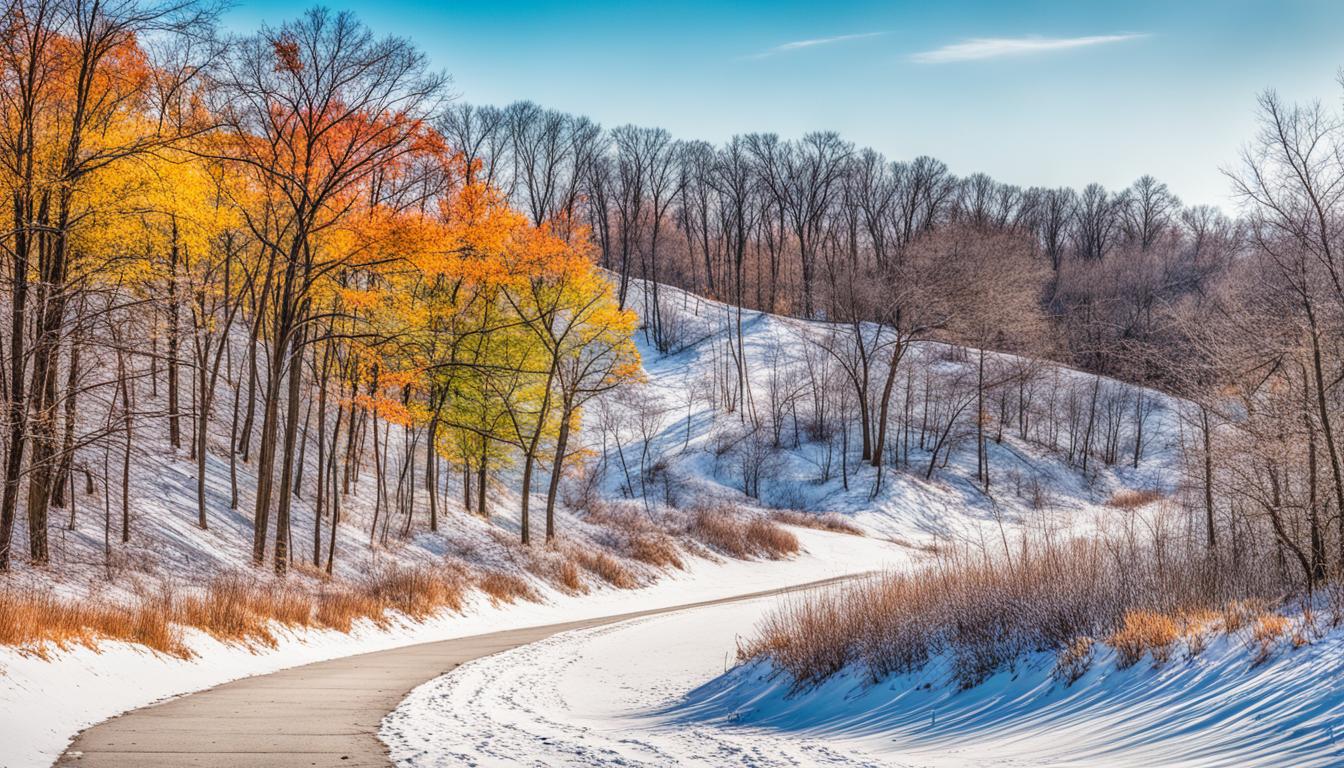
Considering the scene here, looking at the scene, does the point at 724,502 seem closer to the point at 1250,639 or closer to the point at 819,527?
the point at 819,527

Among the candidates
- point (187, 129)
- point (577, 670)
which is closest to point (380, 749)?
point (577, 670)

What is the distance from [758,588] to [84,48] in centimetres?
2418

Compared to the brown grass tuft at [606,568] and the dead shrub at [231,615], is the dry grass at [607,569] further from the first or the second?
the dead shrub at [231,615]

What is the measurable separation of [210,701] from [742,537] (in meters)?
30.2

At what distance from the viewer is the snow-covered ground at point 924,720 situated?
625 centimetres

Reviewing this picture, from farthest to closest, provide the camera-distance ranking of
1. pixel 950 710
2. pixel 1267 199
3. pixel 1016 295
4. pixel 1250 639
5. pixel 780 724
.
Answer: pixel 1016 295
pixel 1267 199
pixel 780 724
pixel 950 710
pixel 1250 639

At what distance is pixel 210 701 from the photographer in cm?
908

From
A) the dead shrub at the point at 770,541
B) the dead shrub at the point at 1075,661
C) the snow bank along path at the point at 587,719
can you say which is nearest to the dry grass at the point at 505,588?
the snow bank along path at the point at 587,719

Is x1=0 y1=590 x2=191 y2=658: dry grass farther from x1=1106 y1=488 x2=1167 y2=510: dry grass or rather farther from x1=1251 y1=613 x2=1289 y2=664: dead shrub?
x1=1106 y1=488 x2=1167 y2=510: dry grass

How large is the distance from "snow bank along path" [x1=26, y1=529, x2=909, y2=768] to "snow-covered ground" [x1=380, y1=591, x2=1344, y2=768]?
25.8 inches

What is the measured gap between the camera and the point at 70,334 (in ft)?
46.9

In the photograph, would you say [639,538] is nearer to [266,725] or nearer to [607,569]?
[607,569]

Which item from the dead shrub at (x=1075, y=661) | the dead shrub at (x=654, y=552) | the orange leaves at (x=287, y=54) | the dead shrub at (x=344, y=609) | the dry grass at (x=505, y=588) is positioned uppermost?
the orange leaves at (x=287, y=54)

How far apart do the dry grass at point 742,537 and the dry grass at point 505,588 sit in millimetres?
12824
